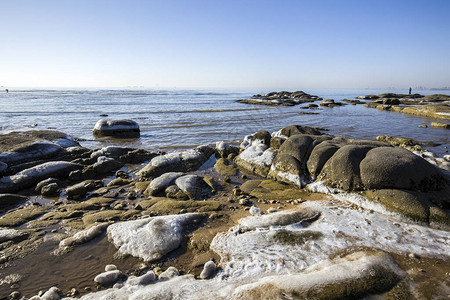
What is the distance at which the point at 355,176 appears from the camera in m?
6.29

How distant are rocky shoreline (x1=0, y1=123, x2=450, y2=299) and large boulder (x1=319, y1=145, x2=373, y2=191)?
0.03 meters

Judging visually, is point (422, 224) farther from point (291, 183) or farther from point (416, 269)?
point (291, 183)

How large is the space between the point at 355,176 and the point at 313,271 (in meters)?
3.67

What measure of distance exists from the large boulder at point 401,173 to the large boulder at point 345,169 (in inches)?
8.4

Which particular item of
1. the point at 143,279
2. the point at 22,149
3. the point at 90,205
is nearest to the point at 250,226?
the point at 143,279

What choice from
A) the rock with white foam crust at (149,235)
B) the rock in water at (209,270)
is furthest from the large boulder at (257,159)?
the rock in water at (209,270)

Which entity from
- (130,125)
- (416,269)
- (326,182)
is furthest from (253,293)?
(130,125)

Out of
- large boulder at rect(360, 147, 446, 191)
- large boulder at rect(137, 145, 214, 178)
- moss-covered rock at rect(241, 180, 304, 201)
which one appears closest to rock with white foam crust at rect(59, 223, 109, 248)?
large boulder at rect(137, 145, 214, 178)

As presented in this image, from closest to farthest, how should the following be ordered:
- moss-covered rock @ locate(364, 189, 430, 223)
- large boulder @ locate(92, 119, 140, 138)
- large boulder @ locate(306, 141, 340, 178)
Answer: moss-covered rock @ locate(364, 189, 430, 223)
large boulder @ locate(306, 141, 340, 178)
large boulder @ locate(92, 119, 140, 138)

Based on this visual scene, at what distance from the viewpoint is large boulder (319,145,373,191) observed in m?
6.27

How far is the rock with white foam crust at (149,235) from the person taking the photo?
4312 millimetres

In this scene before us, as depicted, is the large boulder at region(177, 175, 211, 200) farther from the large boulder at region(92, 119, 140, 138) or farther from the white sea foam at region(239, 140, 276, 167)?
the large boulder at region(92, 119, 140, 138)

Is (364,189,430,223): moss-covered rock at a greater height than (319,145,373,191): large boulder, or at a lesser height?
lesser

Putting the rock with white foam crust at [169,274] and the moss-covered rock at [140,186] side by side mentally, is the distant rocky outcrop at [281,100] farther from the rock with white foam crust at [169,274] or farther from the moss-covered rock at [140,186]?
the rock with white foam crust at [169,274]
